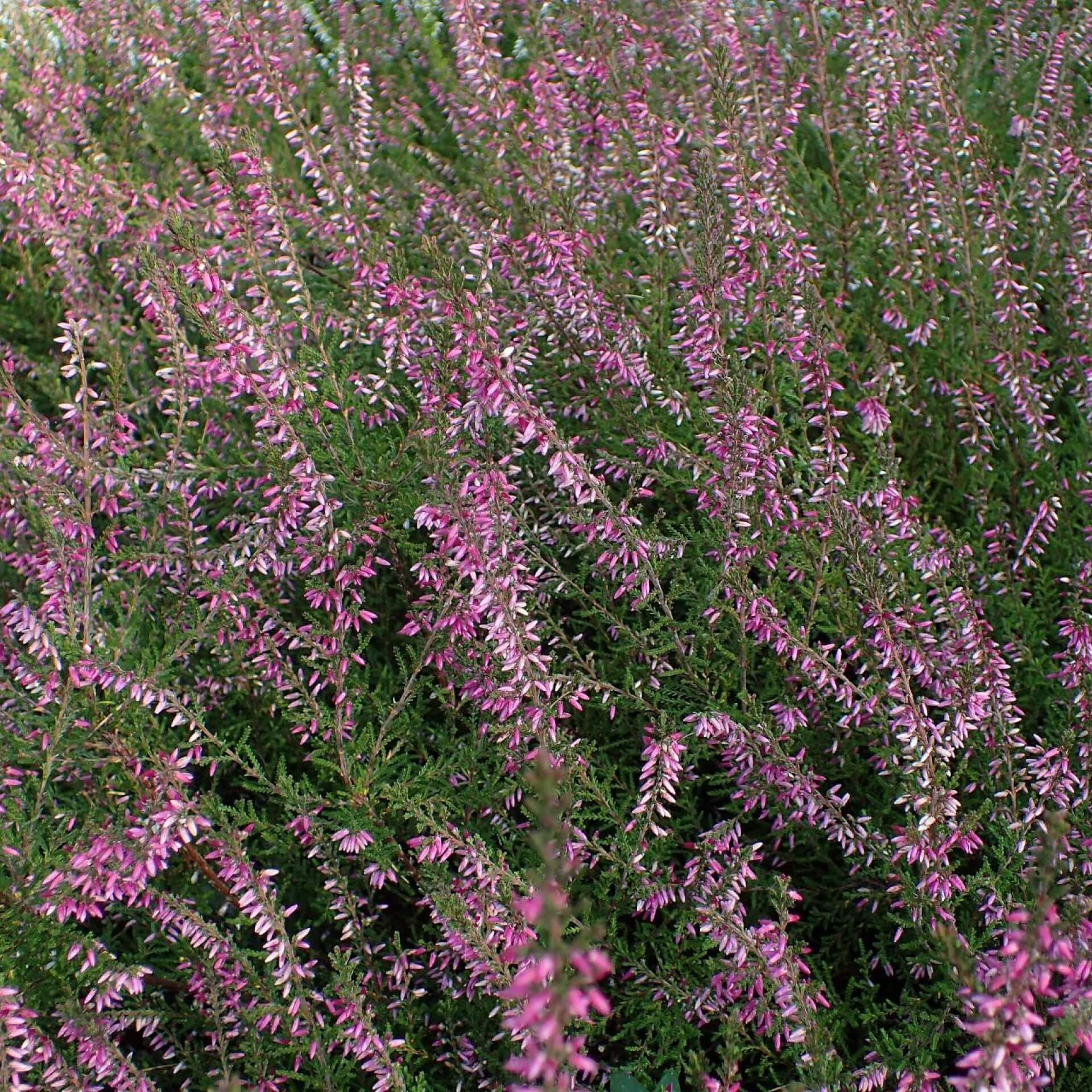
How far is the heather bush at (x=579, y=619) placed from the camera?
238cm

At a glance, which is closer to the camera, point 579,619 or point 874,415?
point 874,415

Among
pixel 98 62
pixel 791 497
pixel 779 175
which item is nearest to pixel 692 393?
pixel 791 497

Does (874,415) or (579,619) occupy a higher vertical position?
(874,415)

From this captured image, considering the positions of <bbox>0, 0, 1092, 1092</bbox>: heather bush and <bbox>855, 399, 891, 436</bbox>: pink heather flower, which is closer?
<bbox>0, 0, 1092, 1092</bbox>: heather bush

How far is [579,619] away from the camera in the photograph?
333 cm

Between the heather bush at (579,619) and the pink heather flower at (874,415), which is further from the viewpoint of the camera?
the pink heather flower at (874,415)

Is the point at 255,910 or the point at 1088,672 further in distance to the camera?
the point at 1088,672

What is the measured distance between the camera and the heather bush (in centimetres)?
238

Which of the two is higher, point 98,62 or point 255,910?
point 98,62

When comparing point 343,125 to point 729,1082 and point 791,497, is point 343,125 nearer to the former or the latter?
point 791,497

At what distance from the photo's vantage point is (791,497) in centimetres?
320

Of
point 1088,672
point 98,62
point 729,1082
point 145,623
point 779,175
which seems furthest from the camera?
point 98,62

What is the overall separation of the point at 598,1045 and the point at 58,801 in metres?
1.62

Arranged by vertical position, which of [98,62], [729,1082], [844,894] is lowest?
[844,894]
